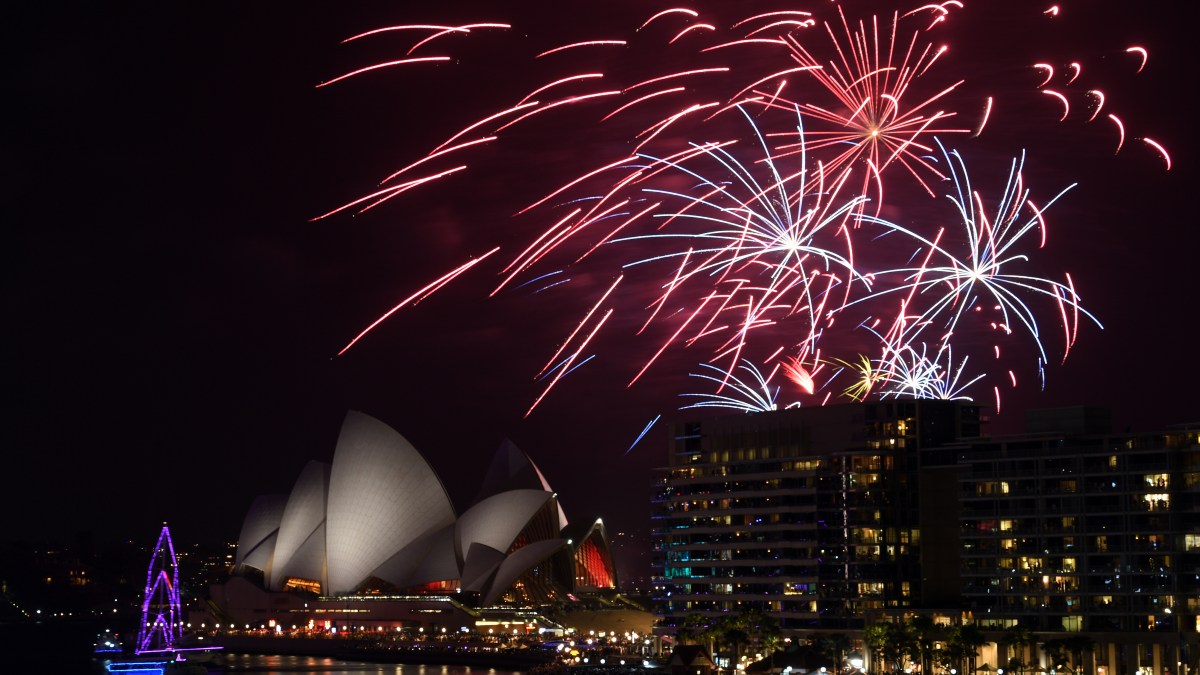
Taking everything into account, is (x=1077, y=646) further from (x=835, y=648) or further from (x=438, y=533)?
(x=438, y=533)

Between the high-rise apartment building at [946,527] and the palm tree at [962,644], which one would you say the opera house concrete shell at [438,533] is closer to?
the high-rise apartment building at [946,527]

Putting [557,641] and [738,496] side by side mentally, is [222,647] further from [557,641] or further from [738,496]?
[738,496]

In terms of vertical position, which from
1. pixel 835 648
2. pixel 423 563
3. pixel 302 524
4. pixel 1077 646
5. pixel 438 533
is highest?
pixel 302 524

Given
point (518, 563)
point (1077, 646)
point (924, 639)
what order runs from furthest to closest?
point (518, 563), point (924, 639), point (1077, 646)

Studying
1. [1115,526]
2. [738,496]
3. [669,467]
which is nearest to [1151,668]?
[1115,526]

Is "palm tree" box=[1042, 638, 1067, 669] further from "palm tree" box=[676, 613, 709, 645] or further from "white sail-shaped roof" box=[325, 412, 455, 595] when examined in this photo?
"white sail-shaped roof" box=[325, 412, 455, 595]

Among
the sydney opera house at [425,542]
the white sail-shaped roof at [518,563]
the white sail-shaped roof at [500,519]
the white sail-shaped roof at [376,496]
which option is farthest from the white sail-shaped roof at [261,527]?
the white sail-shaped roof at [518,563]

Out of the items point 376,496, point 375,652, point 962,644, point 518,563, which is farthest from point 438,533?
point 962,644

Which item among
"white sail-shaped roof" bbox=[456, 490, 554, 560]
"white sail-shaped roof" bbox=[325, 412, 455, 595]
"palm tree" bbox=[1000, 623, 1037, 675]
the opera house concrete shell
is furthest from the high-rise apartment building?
"white sail-shaped roof" bbox=[325, 412, 455, 595]

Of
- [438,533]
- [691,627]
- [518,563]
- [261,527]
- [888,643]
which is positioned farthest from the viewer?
[261,527]
